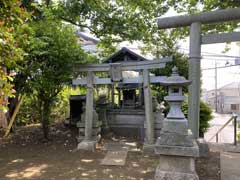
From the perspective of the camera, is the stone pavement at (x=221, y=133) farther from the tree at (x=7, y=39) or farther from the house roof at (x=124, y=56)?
the tree at (x=7, y=39)

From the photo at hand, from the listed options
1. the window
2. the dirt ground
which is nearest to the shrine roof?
the dirt ground

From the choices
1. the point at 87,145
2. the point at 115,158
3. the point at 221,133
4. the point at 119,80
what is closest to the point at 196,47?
the point at 119,80

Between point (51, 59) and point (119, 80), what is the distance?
67.5 inches

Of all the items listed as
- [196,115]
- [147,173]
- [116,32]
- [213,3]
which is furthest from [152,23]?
[147,173]

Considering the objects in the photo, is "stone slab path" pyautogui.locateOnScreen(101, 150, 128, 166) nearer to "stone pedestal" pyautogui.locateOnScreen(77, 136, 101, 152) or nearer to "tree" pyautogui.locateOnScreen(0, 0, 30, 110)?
"stone pedestal" pyautogui.locateOnScreen(77, 136, 101, 152)

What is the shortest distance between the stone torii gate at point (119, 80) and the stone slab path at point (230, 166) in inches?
64.6

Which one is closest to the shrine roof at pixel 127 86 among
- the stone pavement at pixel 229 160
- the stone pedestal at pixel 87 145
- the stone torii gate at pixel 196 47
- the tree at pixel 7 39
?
the stone pedestal at pixel 87 145

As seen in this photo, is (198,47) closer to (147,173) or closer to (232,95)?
(147,173)

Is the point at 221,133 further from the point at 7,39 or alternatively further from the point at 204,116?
the point at 7,39

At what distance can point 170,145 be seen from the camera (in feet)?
12.6

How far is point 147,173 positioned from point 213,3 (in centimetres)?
619

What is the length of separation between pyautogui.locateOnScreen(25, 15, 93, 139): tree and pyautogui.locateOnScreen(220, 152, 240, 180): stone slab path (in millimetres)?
4055

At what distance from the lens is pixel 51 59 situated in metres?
6.31

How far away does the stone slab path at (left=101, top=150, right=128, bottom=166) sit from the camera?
206 inches
